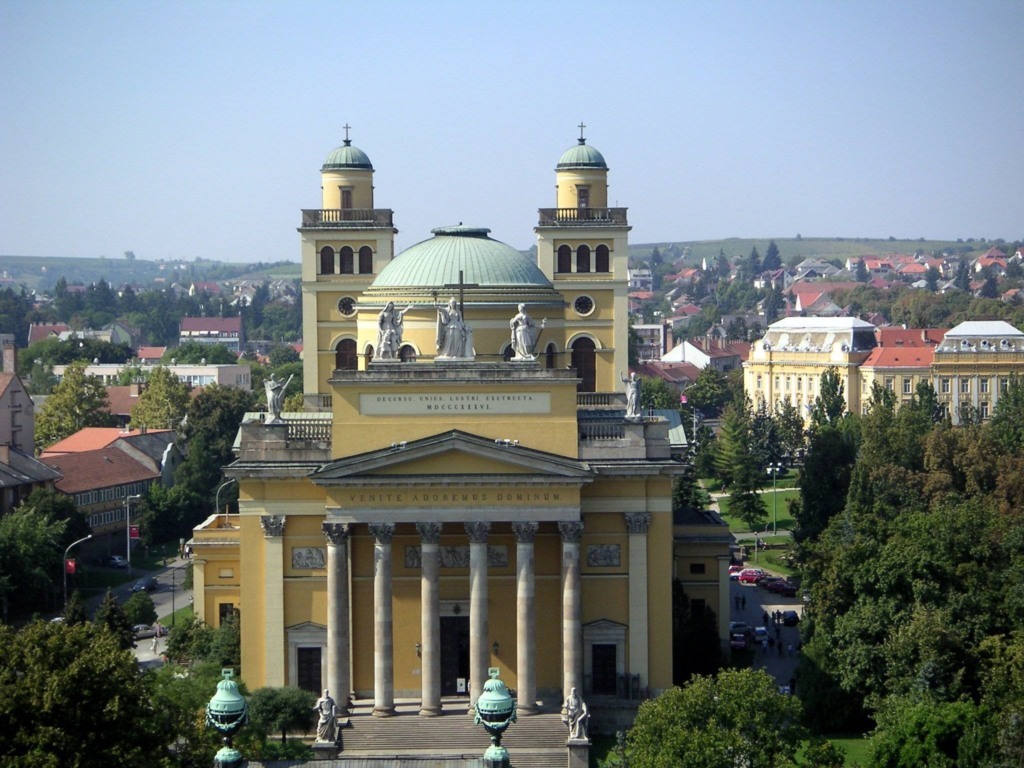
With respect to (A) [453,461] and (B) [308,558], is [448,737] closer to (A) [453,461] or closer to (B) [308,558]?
(B) [308,558]

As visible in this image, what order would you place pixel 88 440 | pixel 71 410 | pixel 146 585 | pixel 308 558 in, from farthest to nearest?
pixel 71 410
pixel 88 440
pixel 146 585
pixel 308 558

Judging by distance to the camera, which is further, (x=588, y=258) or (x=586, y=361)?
(x=588, y=258)

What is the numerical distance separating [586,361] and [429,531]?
23629 millimetres

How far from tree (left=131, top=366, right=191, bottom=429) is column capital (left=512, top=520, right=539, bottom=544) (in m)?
90.1

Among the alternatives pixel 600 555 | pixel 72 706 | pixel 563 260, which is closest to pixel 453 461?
pixel 600 555

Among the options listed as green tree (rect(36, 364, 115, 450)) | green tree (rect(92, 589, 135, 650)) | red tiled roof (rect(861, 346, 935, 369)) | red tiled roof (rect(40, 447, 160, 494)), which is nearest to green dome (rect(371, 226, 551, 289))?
green tree (rect(92, 589, 135, 650))

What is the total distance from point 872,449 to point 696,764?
6642 centimetres

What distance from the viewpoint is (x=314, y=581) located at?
69.5 metres

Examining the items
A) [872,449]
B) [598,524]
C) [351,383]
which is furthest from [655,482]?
[872,449]

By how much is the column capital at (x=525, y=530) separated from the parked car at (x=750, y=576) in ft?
131

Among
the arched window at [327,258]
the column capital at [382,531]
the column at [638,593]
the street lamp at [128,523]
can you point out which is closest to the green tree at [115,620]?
the column capital at [382,531]

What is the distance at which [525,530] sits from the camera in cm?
6706

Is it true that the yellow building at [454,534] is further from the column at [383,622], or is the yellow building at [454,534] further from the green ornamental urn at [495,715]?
the green ornamental urn at [495,715]

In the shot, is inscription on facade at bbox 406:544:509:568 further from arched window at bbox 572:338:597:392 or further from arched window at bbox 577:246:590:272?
arched window at bbox 577:246:590:272
